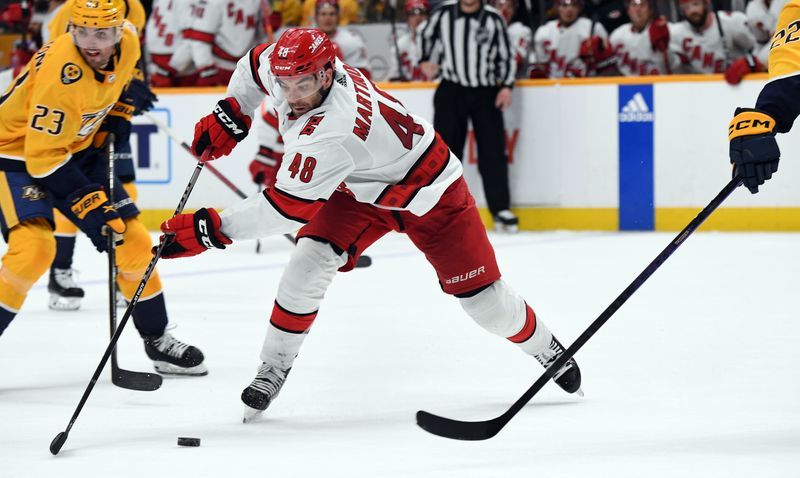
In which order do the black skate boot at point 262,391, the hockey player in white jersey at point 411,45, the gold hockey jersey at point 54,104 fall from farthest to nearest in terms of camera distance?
the hockey player in white jersey at point 411,45 < the gold hockey jersey at point 54,104 < the black skate boot at point 262,391

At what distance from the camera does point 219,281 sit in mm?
5555

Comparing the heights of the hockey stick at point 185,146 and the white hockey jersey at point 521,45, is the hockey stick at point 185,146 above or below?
below

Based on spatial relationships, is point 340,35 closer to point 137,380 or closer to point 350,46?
point 350,46

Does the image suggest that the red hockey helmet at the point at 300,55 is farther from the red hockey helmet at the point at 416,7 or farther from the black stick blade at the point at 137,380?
the red hockey helmet at the point at 416,7

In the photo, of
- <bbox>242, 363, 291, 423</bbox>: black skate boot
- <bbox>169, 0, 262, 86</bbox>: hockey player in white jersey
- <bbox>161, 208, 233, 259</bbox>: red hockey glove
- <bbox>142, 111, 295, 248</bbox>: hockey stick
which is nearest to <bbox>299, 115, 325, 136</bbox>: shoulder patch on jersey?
<bbox>161, 208, 233, 259</bbox>: red hockey glove

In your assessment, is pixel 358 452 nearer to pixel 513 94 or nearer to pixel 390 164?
pixel 390 164

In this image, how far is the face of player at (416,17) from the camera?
25.4 feet

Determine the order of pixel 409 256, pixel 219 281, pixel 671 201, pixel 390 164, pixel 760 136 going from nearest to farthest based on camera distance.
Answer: pixel 760 136 < pixel 390 164 < pixel 219 281 < pixel 409 256 < pixel 671 201

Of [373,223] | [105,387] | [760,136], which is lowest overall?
[105,387]

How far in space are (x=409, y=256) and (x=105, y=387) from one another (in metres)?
2.94

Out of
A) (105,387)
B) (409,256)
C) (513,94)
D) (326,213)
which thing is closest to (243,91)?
(326,213)

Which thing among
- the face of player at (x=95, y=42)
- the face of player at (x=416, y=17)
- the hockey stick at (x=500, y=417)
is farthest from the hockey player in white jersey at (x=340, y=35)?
the hockey stick at (x=500, y=417)

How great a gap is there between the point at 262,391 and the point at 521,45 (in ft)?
16.3

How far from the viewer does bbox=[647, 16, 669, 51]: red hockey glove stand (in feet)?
23.0
